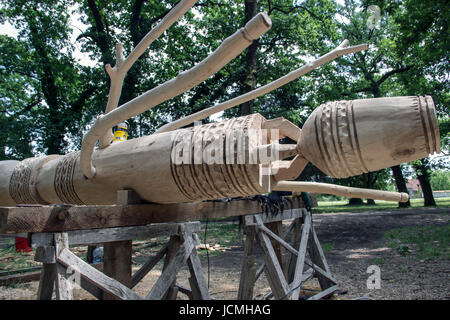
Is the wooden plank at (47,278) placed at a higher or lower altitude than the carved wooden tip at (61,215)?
lower

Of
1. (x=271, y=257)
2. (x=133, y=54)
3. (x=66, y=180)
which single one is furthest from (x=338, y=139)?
(x=271, y=257)

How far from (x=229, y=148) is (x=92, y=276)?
40.1 inches

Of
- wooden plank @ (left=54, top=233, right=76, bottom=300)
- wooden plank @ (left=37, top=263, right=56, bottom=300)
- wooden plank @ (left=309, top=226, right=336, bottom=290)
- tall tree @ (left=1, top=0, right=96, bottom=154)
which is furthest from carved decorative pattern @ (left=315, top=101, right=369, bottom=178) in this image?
tall tree @ (left=1, top=0, right=96, bottom=154)

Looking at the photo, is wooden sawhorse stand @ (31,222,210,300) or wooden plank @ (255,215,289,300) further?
wooden plank @ (255,215,289,300)

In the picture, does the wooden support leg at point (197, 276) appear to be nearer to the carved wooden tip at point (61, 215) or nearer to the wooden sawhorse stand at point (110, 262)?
the wooden sawhorse stand at point (110, 262)

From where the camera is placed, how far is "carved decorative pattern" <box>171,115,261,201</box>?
6.17 feet

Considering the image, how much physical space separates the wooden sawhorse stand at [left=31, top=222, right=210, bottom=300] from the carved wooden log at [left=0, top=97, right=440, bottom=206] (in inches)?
13.3

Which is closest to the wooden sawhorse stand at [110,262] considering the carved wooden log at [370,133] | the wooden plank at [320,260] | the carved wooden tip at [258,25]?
the carved wooden log at [370,133]

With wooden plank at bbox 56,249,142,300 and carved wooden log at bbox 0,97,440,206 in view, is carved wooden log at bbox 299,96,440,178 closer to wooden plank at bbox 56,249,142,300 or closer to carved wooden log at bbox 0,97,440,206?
carved wooden log at bbox 0,97,440,206

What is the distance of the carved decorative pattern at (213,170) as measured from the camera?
188 cm

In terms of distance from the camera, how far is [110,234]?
203cm

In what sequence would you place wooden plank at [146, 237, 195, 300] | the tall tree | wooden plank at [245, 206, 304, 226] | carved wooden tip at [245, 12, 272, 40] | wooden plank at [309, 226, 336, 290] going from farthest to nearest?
the tall tree < wooden plank at [309, 226, 336, 290] < wooden plank at [245, 206, 304, 226] < wooden plank at [146, 237, 195, 300] < carved wooden tip at [245, 12, 272, 40]

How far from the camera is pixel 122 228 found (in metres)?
2.09
